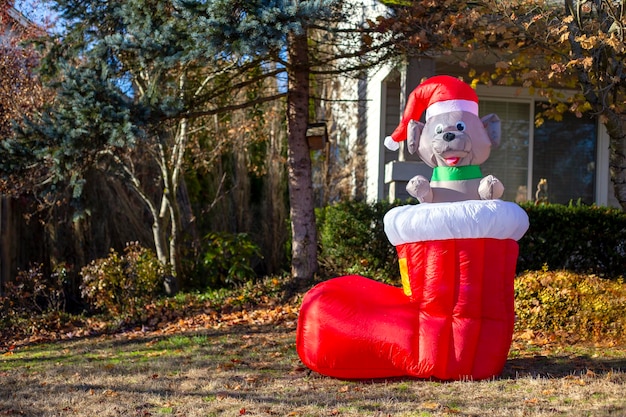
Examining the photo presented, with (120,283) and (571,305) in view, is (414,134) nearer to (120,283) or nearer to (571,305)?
(571,305)

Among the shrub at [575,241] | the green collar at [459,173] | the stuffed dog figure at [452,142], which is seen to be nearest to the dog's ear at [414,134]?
the stuffed dog figure at [452,142]

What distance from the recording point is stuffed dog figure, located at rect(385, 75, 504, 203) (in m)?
5.17

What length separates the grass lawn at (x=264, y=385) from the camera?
173 inches

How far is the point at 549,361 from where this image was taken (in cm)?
580

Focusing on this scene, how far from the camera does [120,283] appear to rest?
→ 30.5ft

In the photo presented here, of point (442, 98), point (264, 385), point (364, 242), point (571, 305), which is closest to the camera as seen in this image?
point (264, 385)

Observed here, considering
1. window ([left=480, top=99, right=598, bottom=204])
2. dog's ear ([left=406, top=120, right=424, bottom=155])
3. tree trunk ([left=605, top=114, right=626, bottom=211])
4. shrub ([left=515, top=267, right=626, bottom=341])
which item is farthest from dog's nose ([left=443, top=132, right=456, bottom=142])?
window ([left=480, top=99, right=598, bottom=204])

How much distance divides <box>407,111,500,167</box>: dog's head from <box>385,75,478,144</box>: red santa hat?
0.18 feet

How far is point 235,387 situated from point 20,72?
295 inches

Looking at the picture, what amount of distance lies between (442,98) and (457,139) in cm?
41

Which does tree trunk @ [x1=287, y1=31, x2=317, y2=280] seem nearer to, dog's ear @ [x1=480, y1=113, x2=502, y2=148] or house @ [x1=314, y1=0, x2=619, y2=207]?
house @ [x1=314, y1=0, x2=619, y2=207]

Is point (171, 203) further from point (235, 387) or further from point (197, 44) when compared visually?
point (235, 387)

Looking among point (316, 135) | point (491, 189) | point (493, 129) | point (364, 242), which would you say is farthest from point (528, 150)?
point (491, 189)

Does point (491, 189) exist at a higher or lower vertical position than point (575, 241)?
higher
